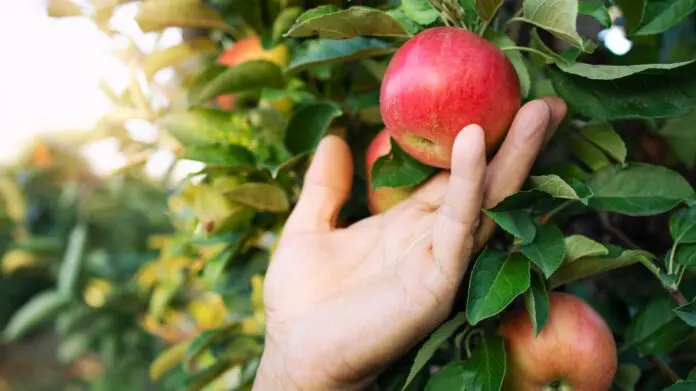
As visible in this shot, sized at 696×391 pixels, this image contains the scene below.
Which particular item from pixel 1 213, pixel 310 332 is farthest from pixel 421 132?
pixel 1 213

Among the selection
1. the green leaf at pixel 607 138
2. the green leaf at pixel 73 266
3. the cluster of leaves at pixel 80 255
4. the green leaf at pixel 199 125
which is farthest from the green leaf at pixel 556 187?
the green leaf at pixel 73 266

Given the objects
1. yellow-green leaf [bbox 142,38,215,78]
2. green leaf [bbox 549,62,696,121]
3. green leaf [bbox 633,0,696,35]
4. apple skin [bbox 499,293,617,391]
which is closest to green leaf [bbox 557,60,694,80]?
green leaf [bbox 549,62,696,121]

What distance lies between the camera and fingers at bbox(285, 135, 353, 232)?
74 cm

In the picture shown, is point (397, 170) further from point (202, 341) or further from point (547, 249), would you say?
point (202, 341)

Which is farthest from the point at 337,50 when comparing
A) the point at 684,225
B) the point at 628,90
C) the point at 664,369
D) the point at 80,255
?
the point at 80,255

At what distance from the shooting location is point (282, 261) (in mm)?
729

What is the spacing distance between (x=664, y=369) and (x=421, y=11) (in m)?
0.48

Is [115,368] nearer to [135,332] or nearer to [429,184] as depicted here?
[135,332]

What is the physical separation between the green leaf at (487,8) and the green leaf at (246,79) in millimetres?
298

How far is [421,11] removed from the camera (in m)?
0.62

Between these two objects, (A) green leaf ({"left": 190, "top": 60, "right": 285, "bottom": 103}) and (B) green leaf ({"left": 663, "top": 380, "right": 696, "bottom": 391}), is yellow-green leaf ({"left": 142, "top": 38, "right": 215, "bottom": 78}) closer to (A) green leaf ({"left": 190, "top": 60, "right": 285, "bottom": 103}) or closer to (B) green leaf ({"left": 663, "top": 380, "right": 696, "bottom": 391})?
(A) green leaf ({"left": 190, "top": 60, "right": 285, "bottom": 103})

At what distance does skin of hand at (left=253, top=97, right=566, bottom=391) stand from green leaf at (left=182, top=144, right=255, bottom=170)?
0.09m

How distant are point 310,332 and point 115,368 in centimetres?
180

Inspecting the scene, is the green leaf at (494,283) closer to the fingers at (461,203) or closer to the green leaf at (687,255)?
the fingers at (461,203)
